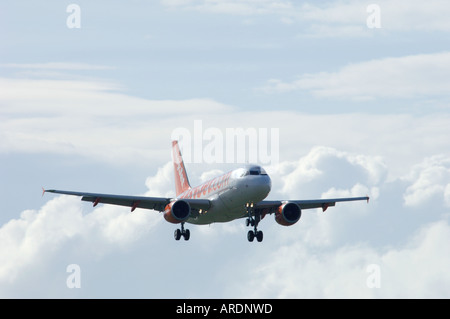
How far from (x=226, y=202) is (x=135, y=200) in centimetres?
1030

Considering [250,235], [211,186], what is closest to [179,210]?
[211,186]

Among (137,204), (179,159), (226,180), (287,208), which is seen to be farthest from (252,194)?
(179,159)

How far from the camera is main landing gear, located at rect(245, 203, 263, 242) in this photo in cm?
7206

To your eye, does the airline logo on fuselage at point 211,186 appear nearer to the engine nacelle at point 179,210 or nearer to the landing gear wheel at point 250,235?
the engine nacelle at point 179,210

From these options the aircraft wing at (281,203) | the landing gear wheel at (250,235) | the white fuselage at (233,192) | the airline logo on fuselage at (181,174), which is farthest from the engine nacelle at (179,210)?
the airline logo on fuselage at (181,174)

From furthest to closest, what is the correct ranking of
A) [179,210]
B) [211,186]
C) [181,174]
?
[181,174]
[211,186]
[179,210]

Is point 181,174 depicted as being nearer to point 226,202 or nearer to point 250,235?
point 250,235

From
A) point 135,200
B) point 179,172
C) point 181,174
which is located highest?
point 179,172

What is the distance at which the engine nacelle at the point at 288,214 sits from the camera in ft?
255

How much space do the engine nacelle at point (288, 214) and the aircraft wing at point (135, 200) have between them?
7.76m

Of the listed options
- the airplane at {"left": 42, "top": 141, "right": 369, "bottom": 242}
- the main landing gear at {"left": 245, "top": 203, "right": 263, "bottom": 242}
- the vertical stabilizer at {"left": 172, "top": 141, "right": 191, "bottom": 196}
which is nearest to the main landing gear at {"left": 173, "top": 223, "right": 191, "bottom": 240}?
the airplane at {"left": 42, "top": 141, "right": 369, "bottom": 242}

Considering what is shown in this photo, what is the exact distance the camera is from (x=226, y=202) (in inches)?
2817
